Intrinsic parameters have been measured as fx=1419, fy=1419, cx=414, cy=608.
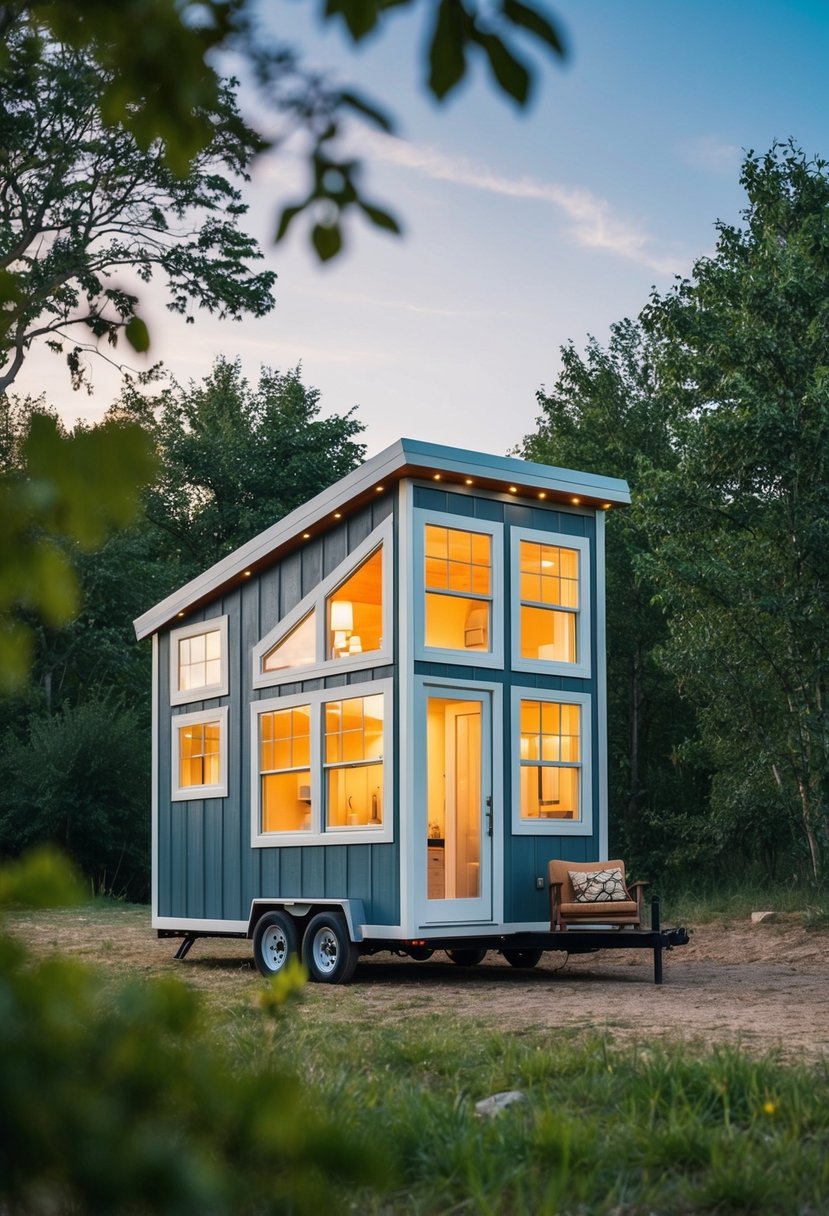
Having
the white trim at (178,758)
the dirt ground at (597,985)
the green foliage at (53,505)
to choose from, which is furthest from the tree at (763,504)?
the green foliage at (53,505)

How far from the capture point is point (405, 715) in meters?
11.2

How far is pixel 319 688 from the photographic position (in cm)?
1224

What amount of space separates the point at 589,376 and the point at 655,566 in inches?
395

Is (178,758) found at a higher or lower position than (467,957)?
higher

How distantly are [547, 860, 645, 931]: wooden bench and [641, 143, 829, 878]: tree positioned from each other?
5752 millimetres

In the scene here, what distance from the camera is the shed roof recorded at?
1135 centimetres

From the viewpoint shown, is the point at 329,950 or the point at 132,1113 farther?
the point at 329,950

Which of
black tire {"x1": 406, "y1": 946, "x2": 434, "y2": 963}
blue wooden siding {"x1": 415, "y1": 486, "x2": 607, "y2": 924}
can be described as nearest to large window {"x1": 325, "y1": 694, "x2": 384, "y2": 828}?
blue wooden siding {"x1": 415, "y1": 486, "x2": 607, "y2": 924}

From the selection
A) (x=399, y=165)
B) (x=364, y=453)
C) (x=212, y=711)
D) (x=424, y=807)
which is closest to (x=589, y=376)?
(x=364, y=453)

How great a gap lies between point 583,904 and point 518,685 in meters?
1.89

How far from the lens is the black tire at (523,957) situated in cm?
1295

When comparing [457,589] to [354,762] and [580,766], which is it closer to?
[354,762]

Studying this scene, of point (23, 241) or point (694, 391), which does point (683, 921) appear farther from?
point (23, 241)

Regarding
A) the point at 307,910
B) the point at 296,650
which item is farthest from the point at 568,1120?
the point at 296,650
